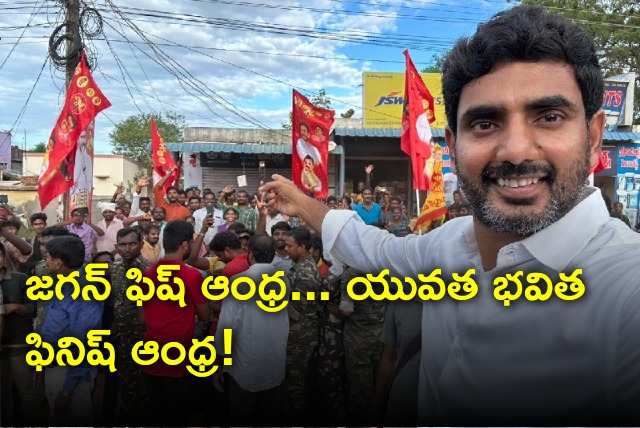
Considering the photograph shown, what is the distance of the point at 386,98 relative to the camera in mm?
13148

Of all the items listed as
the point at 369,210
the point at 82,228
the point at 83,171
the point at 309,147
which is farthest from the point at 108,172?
the point at 309,147

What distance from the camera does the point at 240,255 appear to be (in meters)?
4.02

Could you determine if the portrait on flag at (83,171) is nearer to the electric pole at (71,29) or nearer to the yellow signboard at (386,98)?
the electric pole at (71,29)

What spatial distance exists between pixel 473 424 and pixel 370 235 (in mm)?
599

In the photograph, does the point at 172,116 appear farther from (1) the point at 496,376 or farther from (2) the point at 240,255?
(1) the point at 496,376

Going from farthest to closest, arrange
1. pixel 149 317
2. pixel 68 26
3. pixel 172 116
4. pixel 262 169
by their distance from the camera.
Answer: pixel 172 116 → pixel 262 169 → pixel 68 26 → pixel 149 317

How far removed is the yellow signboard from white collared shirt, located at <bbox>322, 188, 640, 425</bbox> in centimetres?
1211

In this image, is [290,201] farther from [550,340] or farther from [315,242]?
[315,242]

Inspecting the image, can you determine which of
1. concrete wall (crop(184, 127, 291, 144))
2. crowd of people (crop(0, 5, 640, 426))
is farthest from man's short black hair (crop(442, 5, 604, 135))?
concrete wall (crop(184, 127, 291, 144))

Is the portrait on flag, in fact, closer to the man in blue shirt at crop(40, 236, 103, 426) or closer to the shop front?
the man in blue shirt at crop(40, 236, 103, 426)

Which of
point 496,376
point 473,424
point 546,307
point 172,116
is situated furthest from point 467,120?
point 172,116

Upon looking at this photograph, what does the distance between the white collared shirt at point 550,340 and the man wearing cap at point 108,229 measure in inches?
224

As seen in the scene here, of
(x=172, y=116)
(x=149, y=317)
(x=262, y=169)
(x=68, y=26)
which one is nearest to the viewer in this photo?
(x=149, y=317)

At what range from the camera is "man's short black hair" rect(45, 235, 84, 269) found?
10.4 feet
